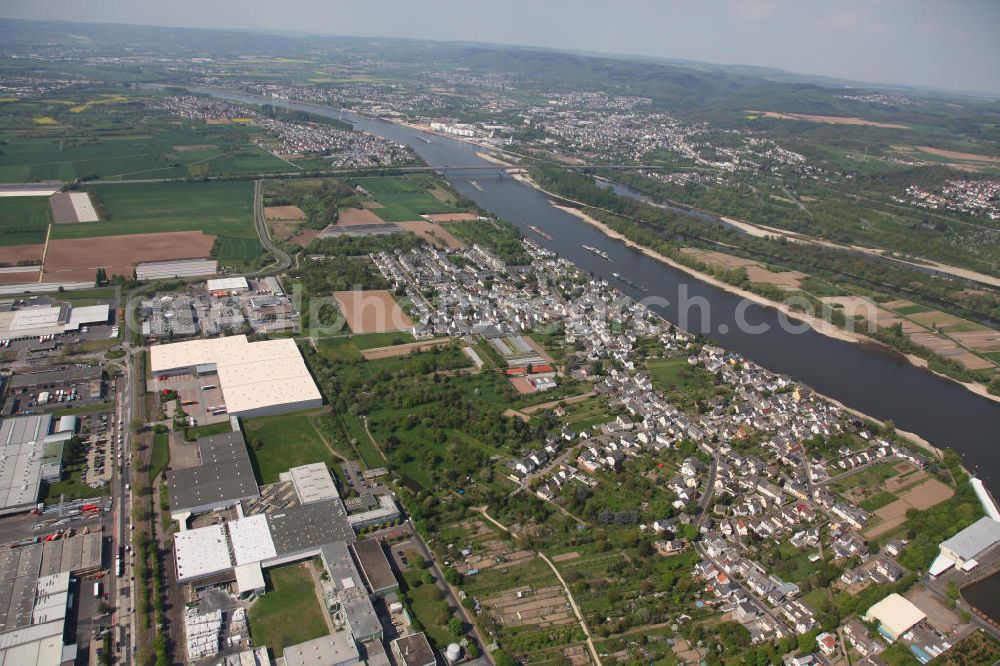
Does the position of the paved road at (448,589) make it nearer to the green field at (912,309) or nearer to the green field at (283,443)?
the green field at (283,443)

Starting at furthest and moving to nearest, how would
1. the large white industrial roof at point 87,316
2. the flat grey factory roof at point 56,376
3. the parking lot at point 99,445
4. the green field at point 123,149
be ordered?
the green field at point 123,149, the large white industrial roof at point 87,316, the flat grey factory roof at point 56,376, the parking lot at point 99,445

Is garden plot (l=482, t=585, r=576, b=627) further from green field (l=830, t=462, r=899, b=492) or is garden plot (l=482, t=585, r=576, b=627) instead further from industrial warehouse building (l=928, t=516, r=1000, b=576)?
green field (l=830, t=462, r=899, b=492)

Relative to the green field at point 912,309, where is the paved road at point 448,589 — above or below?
below

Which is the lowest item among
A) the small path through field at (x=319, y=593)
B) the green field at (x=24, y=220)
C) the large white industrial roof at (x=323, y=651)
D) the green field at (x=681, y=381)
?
the small path through field at (x=319, y=593)

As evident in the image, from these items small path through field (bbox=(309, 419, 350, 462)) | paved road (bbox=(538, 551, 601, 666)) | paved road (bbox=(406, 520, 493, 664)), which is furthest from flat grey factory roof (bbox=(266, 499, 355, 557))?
paved road (bbox=(538, 551, 601, 666))

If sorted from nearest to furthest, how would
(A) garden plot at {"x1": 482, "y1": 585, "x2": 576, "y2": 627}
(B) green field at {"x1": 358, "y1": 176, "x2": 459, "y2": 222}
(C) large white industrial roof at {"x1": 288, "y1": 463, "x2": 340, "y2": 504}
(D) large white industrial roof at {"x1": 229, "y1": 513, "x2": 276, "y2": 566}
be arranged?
(A) garden plot at {"x1": 482, "y1": 585, "x2": 576, "y2": 627} → (D) large white industrial roof at {"x1": 229, "y1": 513, "x2": 276, "y2": 566} → (C) large white industrial roof at {"x1": 288, "y1": 463, "x2": 340, "y2": 504} → (B) green field at {"x1": 358, "y1": 176, "x2": 459, "y2": 222}

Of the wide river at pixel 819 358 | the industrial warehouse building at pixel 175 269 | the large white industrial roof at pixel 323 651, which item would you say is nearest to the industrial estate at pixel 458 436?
the large white industrial roof at pixel 323 651

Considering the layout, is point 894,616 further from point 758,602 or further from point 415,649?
point 415,649
